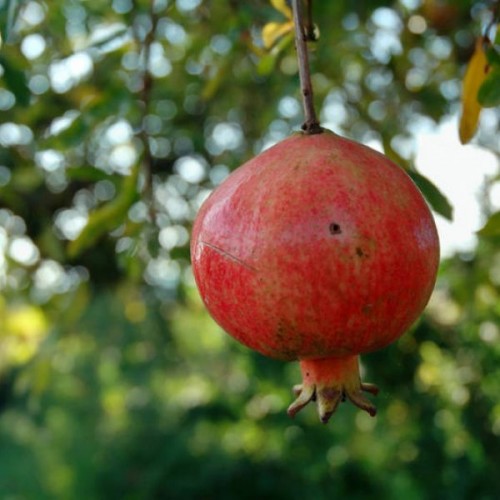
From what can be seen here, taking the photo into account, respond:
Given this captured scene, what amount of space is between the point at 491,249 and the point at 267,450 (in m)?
1.36

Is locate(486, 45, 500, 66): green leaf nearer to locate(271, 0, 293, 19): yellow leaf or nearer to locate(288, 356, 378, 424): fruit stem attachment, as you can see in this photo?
locate(271, 0, 293, 19): yellow leaf

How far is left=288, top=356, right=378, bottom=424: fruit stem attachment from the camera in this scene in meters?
0.79

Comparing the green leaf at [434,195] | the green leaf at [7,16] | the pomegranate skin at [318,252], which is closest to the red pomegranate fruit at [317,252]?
the pomegranate skin at [318,252]

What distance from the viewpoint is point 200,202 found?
2.64m

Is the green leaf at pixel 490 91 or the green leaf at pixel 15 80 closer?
the green leaf at pixel 490 91

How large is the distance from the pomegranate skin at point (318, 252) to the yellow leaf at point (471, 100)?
0.31m

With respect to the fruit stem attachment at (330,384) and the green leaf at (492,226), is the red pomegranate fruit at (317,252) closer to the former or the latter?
the fruit stem attachment at (330,384)

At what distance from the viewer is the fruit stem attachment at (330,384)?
0.79 m

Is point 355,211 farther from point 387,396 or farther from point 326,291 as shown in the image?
point 387,396

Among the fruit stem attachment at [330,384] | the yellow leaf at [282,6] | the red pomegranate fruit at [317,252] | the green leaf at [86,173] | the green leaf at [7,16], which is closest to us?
the red pomegranate fruit at [317,252]

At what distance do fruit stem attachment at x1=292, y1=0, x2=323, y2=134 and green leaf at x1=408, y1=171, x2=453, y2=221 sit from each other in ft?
0.82

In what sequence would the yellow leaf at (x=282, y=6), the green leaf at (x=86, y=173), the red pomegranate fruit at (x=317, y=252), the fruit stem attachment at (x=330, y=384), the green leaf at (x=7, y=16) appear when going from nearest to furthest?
the red pomegranate fruit at (x=317, y=252) < the fruit stem attachment at (x=330, y=384) < the green leaf at (x=7, y=16) < the yellow leaf at (x=282, y=6) < the green leaf at (x=86, y=173)

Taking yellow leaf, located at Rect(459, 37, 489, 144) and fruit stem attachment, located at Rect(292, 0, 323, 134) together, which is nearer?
fruit stem attachment, located at Rect(292, 0, 323, 134)

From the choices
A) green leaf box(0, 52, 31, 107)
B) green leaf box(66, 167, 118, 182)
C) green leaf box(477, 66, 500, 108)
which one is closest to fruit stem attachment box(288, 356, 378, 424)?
green leaf box(477, 66, 500, 108)
